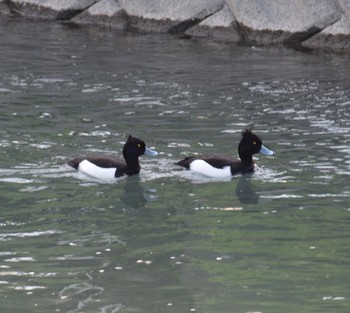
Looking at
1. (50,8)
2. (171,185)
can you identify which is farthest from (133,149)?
(50,8)

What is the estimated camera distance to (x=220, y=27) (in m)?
24.3

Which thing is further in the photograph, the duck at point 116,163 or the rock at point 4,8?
the rock at point 4,8

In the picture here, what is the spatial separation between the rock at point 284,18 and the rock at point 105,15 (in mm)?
2665

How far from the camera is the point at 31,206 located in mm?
13711

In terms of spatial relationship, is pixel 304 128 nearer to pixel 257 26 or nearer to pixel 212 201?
pixel 212 201

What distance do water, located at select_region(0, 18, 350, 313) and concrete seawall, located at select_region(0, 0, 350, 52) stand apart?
0.61 meters

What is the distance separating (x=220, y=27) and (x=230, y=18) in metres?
0.28

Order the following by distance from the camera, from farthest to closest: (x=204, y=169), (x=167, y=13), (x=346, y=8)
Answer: (x=167, y=13), (x=346, y=8), (x=204, y=169)

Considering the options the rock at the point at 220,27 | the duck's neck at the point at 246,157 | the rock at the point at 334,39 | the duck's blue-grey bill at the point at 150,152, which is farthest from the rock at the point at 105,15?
the duck's neck at the point at 246,157

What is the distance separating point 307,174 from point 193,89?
204 inches

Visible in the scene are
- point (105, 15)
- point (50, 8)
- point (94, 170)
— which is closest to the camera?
point (94, 170)

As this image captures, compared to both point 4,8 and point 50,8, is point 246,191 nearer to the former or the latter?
point 50,8

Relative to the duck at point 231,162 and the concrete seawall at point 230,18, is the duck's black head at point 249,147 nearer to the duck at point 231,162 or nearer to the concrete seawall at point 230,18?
the duck at point 231,162

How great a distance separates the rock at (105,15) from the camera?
Result: 25.6 meters
